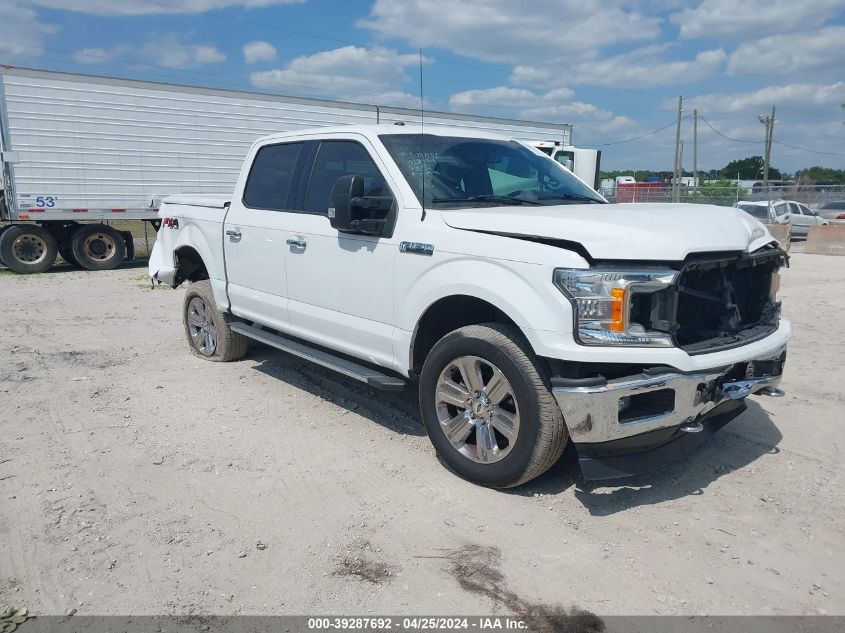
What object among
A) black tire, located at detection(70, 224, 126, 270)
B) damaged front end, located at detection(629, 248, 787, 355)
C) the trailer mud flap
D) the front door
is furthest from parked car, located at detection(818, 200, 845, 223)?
→ the front door

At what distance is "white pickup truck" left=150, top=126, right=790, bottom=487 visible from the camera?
347 centimetres

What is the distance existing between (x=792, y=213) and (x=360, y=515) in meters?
25.0

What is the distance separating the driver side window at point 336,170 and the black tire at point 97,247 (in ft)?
39.2

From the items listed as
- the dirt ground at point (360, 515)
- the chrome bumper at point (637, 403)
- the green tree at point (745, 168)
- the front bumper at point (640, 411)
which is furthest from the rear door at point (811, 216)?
the green tree at point (745, 168)

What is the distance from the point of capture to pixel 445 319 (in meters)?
4.44

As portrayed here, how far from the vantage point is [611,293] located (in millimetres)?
3424

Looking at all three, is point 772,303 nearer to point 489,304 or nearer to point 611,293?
point 611,293

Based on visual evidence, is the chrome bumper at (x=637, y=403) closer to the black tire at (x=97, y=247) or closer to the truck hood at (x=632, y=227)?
the truck hood at (x=632, y=227)

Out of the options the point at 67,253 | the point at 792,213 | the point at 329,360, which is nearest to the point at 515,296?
the point at 329,360

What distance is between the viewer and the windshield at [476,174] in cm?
456

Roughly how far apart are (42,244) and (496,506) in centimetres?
1439

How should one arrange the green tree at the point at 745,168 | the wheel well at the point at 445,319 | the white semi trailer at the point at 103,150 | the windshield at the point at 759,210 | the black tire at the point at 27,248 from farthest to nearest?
the green tree at the point at 745,168 < the windshield at the point at 759,210 < the black tire at the point at 27,248 < the white semi trailer at the point at 103,150 < the wheel well at the point at 445,319

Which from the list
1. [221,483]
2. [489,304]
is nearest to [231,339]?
[221,483]

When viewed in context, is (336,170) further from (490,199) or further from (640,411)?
(640,411)
